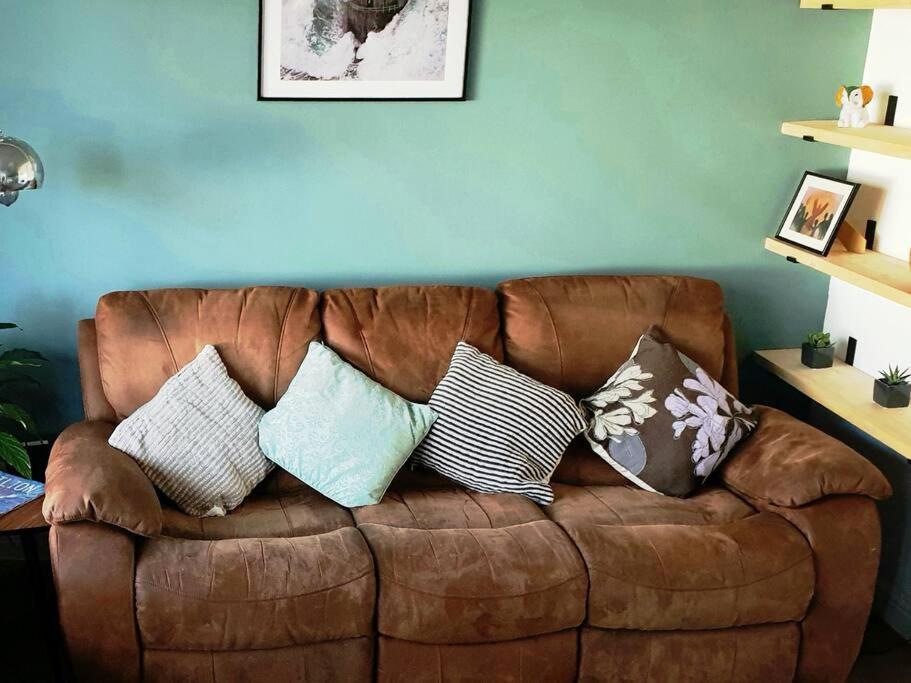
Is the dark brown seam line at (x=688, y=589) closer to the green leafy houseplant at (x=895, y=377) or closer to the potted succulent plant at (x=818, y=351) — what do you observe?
the green leafy houseplant at (x=895, y=377)

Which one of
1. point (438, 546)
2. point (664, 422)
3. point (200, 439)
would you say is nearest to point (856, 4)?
point (664, 422)

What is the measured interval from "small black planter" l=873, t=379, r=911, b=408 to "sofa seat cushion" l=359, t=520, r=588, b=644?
119cm

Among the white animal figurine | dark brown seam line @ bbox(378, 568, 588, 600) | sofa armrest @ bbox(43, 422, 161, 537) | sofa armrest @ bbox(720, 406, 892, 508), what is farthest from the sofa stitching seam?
the white animal figurine

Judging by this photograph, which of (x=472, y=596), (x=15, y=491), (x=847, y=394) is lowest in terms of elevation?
(x=472, y=596)

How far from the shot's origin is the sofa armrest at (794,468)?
2.63 metres

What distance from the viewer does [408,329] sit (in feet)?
9.91

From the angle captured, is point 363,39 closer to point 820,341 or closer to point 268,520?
point 268,520

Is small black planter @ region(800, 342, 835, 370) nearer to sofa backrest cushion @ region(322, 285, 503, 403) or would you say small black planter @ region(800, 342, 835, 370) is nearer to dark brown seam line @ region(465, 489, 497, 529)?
sofa backrest cushion @ region(322, 285, 503, 403)

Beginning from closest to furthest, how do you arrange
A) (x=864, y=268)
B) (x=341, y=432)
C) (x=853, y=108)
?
(x=341, y=432) → (x=864, y=268) → (x=853, y=108)

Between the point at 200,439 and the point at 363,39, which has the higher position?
the point at 363,39

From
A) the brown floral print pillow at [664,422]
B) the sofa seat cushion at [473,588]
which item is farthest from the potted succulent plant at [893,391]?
the sofa seat cushion at [473,588]

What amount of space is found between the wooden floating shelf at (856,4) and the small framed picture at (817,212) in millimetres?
539

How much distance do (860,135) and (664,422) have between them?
3.48ft

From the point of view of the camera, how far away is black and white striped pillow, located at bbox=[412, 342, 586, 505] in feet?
9.35
